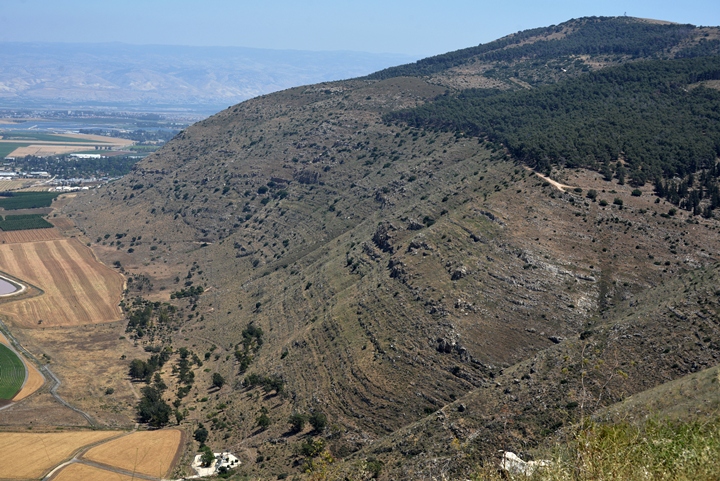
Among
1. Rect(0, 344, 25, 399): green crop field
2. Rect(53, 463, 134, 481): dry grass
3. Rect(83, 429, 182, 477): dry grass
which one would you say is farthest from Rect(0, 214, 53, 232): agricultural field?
Rect(53, 463, 134, 481): dry grass

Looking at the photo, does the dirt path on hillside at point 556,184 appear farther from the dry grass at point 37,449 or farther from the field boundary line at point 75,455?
the dry grass at point 37,449

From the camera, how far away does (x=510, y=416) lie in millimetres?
45500

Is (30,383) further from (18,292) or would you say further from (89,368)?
(18,292)

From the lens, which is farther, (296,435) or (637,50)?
(637,50)

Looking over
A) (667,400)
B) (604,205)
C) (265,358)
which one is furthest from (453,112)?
(667,400)

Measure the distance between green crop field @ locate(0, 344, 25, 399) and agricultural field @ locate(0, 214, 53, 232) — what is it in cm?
6235

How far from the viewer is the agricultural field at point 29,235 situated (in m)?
130

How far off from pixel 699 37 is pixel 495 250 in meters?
125

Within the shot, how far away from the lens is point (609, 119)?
98.8 meters

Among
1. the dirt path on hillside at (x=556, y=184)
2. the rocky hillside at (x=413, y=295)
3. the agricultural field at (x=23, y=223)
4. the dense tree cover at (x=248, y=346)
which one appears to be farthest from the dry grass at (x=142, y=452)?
the agricultural field at (x=23, y=223)

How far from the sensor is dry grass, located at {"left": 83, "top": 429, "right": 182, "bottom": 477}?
54228 millimetres

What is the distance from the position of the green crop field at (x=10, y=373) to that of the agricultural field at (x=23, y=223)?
205ft

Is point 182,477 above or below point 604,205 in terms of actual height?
below

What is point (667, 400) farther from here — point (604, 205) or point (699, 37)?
point (699, 37)
